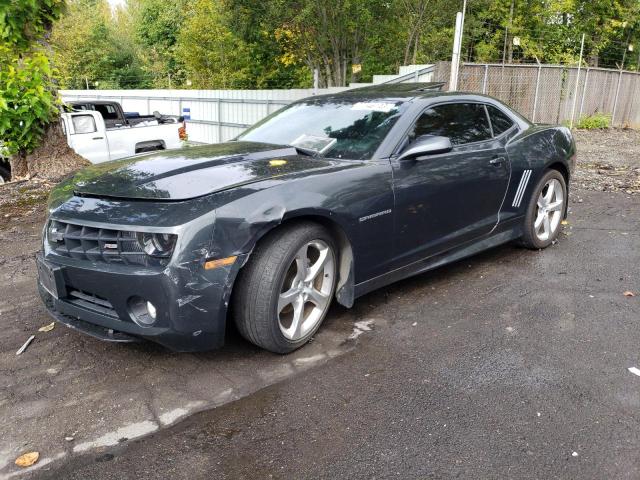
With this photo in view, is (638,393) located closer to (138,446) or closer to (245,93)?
(138,446)

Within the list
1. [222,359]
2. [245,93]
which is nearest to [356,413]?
[222,359]

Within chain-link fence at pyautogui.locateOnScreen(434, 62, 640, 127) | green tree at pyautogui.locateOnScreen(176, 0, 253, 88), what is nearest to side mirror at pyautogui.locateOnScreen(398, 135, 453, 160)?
chain-link fence at pyautogui.locateOnScreen(434, 62, 640, 127)

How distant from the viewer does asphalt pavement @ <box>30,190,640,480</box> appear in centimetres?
240

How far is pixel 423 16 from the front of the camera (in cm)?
2167

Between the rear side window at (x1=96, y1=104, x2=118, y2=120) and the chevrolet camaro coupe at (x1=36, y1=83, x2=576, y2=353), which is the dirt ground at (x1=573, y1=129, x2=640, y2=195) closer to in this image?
the chevrolet camaro coupe at (x1=36, y1=83, x2=576, y2=353)

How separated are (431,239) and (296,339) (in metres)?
1.38

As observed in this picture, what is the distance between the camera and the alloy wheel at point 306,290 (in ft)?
10.8

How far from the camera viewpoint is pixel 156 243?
2863 millimetres

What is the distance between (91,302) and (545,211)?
425 centimetres

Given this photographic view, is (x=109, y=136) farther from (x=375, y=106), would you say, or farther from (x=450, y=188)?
(x=450, y=188)

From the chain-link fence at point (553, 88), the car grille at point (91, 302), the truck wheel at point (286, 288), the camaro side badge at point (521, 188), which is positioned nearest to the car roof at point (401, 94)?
the camaro side badge at point (521, 188)

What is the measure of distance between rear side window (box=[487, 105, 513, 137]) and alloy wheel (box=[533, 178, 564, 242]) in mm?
748

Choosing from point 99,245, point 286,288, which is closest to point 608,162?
point 286,288

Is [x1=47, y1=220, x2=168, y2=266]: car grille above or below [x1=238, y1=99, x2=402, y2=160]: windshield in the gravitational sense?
below
